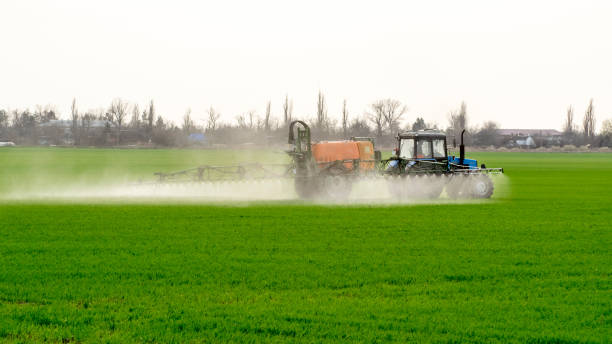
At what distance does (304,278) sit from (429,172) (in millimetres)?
16126

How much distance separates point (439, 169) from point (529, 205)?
3.52 meters

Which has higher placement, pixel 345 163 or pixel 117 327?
pixel 345 163

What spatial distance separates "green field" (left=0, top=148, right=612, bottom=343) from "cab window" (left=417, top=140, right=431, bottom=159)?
262 inches

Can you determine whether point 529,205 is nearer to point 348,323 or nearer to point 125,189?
point 125,189

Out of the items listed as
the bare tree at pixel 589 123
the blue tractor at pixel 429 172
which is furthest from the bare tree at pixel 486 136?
the blue tractor at pixel 429 172

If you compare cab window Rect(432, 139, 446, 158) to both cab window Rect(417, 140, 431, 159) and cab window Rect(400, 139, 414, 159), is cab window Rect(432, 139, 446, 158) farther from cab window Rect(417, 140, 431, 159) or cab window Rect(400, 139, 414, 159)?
cab window Rect(400, 139, 414, 159)

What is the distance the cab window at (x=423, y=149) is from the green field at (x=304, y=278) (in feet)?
21.8

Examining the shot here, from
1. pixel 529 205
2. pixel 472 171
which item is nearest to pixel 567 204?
pixel 529 205

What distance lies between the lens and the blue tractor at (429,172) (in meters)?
27.1

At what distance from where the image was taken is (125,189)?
27.6 meters

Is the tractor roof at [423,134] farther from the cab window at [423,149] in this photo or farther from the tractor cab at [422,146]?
the cab window at [423,149]

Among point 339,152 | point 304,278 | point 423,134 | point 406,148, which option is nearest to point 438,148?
point 423,134

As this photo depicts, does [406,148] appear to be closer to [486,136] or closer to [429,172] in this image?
[429,172]

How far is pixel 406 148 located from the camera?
27.7 m
